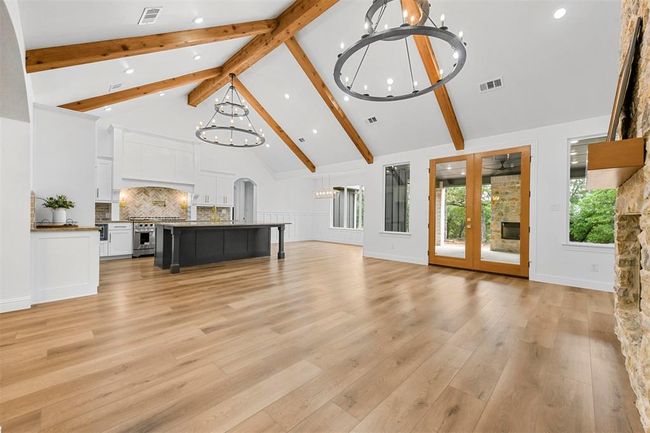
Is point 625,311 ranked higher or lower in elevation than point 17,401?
higher

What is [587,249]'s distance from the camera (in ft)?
14.8

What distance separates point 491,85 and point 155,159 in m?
8.09

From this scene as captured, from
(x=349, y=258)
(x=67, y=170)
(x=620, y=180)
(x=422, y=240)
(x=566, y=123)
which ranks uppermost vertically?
(x=566, y=123)

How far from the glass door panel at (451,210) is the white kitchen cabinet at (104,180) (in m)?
8.08

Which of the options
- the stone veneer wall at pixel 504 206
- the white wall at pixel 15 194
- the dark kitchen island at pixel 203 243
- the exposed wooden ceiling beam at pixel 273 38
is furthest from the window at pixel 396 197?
the white wall at pixel 15 194

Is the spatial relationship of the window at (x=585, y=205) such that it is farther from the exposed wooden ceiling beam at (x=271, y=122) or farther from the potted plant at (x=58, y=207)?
the potted plant at (x=58, y=207)

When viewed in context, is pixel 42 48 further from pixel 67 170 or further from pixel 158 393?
pixel 158 393

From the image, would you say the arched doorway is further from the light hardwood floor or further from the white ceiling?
the light hardwood floor

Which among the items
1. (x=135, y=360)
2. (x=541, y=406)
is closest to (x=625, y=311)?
(x=541, y=406)

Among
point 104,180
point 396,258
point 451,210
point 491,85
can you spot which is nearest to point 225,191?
point 104,180

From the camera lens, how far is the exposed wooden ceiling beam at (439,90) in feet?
14.3

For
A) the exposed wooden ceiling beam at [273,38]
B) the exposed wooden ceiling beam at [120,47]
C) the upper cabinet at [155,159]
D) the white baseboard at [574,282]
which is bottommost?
the white baseboard at [574,282]

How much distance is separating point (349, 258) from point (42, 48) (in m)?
6.58

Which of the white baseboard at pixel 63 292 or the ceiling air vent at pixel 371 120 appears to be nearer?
the white baseboard at pixel 63 292
